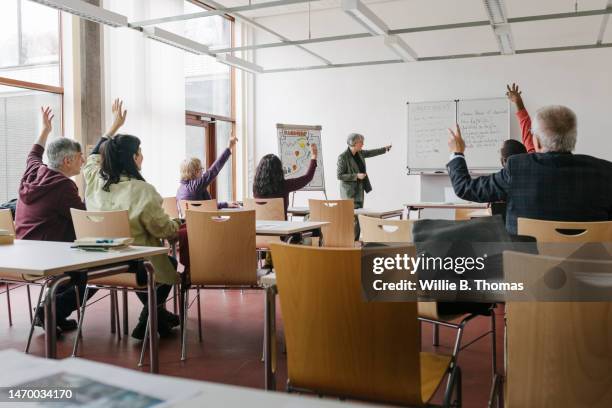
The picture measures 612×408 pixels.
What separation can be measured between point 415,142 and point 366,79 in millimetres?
1314

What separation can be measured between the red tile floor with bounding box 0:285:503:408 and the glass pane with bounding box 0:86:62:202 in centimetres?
152

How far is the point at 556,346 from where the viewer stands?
1.19m

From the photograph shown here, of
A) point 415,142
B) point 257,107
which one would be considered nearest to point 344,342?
point 415,142

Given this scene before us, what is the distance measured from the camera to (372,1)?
27.5 ft

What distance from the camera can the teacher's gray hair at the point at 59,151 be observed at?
3.31 m

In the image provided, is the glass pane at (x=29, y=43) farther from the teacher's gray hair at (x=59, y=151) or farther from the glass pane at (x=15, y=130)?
the teacher's gray hair at (x=59, y=151)

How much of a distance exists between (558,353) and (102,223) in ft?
7.62

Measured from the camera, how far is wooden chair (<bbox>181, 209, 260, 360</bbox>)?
2.98m

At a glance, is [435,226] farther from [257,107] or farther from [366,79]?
[257,107]

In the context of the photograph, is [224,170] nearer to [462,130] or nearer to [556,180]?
[462,130]

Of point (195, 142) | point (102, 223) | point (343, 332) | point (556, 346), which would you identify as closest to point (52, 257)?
point (102, 223)

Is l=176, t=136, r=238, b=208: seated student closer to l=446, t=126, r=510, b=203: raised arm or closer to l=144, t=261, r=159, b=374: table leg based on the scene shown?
l=144, t=261, r=159, b=374: table leg

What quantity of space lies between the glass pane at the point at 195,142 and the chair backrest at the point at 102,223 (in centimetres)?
502

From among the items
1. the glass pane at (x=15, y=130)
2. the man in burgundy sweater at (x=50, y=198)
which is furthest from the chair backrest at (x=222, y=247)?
the glass pane at (x=15, y=130)
